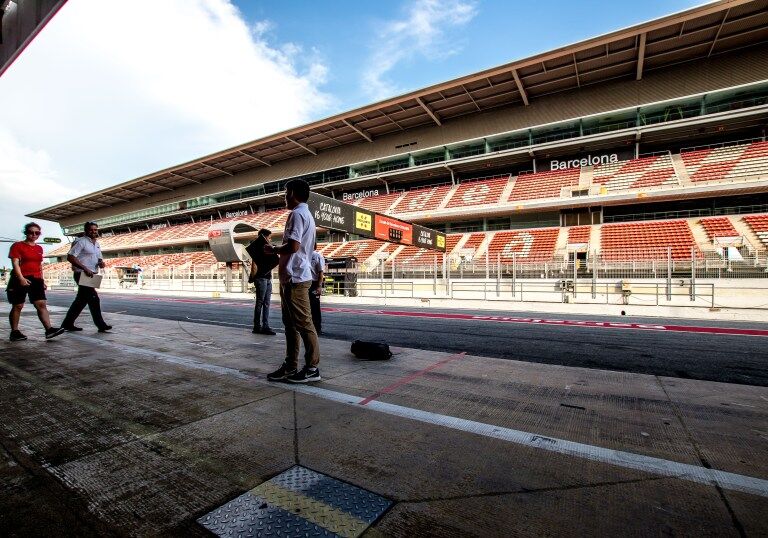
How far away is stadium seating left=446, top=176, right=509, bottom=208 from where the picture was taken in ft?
85.3

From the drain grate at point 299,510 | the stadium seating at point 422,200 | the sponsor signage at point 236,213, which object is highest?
the sponsor signage at point 236,213

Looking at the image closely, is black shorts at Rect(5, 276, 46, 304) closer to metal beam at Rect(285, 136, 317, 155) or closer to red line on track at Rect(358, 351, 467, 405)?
red line on track at Rect(358, 351, 467, 405)

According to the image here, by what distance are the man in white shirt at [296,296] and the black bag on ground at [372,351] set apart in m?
0.94

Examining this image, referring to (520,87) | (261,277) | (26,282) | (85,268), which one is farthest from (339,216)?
(520,87)

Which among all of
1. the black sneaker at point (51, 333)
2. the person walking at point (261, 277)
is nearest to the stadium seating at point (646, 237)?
the person walking at point (261, 277)

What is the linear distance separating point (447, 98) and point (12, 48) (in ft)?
84.2

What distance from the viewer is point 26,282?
505 centimetres

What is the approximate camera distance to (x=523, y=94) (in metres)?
25.1

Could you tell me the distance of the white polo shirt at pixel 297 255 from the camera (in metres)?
3.01

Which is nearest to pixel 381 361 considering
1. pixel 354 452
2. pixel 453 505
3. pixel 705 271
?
pixel 354 452

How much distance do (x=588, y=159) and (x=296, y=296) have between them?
2897 cm

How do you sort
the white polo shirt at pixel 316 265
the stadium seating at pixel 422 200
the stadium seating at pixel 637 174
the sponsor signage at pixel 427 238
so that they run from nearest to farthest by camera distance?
the white polo shirt at pixel 316 265, the sponsor signage at pixel 427 238, the stadium seating at pixel 637 174, the stadium seating at pixel 422 200

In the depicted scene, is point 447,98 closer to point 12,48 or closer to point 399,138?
point 399,138

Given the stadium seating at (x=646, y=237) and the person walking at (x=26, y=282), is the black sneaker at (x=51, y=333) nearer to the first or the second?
the person walking at (x=26, y=282)
